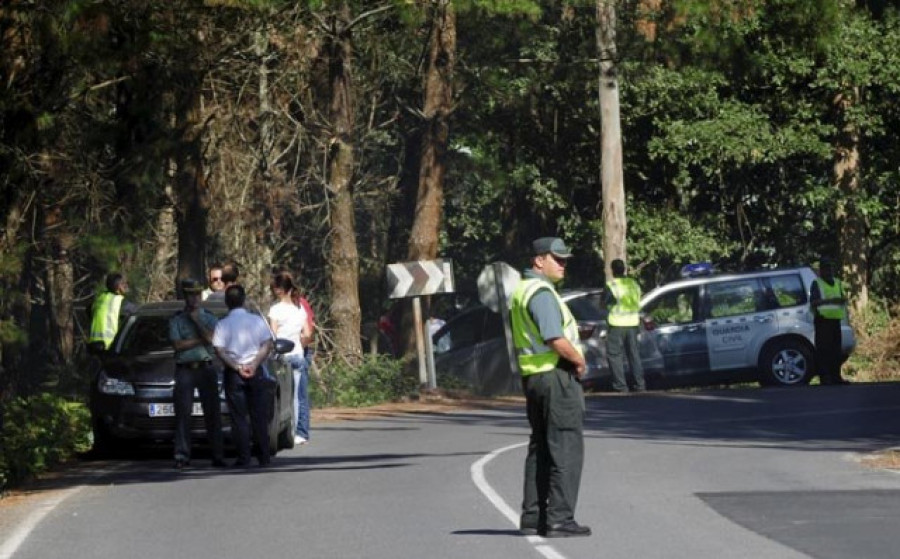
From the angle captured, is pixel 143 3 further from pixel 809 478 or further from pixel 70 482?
pixel 809 478

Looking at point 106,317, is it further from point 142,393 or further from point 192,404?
point 192,404

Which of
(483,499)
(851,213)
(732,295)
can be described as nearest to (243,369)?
(483,499)

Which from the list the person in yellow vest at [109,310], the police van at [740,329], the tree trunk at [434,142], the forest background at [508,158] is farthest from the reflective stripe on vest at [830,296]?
the person in yellow vest at [109,310]

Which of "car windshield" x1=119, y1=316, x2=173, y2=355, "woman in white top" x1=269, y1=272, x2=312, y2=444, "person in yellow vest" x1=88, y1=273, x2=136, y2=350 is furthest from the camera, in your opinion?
"person in yellow vest" x1=88, y1=273, x2=136, y2=350

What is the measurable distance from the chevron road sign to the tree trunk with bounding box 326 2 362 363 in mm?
3096

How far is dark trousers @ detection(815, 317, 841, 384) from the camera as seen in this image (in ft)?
92.7

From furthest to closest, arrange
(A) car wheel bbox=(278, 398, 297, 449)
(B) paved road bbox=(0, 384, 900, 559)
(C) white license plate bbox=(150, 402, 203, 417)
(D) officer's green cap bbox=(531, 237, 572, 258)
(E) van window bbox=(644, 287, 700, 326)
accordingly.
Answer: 1. (E) van window bbox=(644, 287, 700, 326)
2. (A) car wheel bbox=(278, 398, 297, 449)
3. (C) white license plate bbox=(150, 402, 203, 417)
4. (D) officer's green cap bbox=(531, 237, 572, 258)
5. (B) paved road bbox=(0, 384, 900, 559)

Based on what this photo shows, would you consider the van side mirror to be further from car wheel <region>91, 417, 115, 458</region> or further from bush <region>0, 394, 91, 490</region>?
car wheel <region>91, 417, 115, 458</region>

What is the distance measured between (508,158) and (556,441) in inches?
1107

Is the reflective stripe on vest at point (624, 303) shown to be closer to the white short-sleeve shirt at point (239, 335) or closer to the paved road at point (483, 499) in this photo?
the paved road at point (483, 499)

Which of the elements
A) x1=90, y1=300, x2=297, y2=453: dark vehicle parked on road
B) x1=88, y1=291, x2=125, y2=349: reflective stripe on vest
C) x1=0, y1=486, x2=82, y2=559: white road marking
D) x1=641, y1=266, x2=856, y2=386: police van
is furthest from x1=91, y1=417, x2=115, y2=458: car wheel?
x1=641, y1=266, x2=856, y2=386: police van

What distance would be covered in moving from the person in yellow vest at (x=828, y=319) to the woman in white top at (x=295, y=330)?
1010 cm

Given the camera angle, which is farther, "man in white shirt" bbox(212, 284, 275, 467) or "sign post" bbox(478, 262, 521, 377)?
"sign post" bbox(478, 262, 521, 377)

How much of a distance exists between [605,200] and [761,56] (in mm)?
4680
